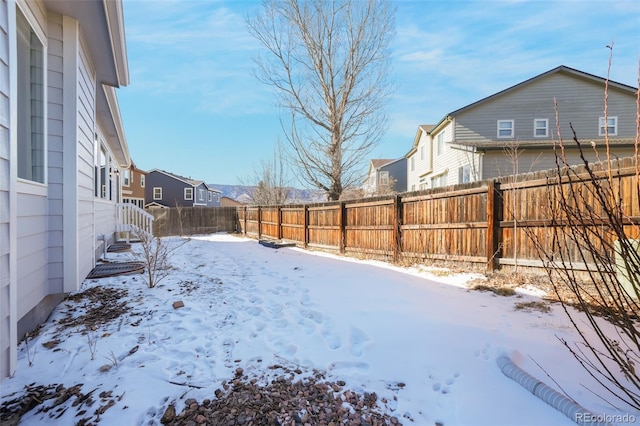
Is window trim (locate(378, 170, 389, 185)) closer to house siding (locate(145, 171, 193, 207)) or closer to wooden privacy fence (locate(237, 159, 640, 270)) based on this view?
wooden privacy fence (locate(237, 159, 640, 270))

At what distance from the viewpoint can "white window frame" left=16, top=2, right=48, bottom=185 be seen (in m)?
2.89

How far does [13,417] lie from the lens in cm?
171

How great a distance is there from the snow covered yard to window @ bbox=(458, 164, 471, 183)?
10.4 m

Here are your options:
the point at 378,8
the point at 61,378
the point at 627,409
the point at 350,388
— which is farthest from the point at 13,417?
the point at 378,8

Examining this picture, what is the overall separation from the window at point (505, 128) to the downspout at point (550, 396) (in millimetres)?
14365

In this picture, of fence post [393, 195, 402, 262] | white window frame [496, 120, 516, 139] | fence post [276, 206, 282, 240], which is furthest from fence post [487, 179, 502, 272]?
white window frame [496, 120, 516, 139]

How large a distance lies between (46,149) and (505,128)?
16050mm

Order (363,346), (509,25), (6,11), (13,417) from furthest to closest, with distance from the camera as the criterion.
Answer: (509,25)
(363,346)
(6,11)
(13,417)

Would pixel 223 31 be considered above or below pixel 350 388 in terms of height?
above

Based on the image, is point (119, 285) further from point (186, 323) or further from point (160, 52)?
point (160, 52)

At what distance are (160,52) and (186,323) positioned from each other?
6775 millimetres

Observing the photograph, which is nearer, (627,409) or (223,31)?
(627,409)

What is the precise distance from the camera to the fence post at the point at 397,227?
676cm

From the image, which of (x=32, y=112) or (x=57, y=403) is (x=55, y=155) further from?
(x=57, y=403)
